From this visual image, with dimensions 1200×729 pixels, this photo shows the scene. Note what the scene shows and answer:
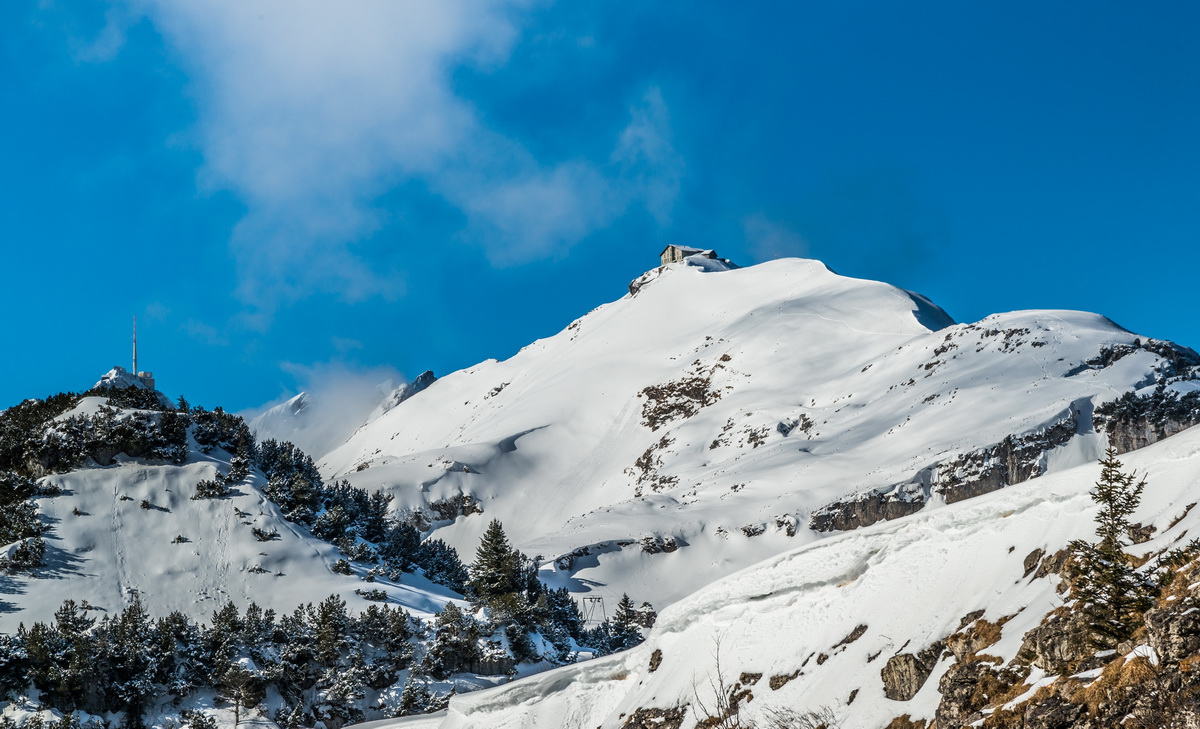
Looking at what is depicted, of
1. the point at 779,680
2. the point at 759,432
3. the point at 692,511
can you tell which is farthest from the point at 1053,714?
the point at 759,432

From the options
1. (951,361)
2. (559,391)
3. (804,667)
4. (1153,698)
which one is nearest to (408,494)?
(559,391)

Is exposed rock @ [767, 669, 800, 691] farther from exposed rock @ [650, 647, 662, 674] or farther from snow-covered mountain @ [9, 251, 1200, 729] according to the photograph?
exposed rock @ [650, 647, 662, 674]

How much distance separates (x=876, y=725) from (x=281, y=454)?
58167 millimetres

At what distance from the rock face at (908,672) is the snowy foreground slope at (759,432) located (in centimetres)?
8838

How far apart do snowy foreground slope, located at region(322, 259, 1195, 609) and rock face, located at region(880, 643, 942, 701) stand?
290 feet

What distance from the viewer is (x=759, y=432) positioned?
461ft

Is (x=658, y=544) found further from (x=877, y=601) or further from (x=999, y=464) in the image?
(x=877, y=601)

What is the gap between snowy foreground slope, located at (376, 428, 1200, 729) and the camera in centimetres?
1620

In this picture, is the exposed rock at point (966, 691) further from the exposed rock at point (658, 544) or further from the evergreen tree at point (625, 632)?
the exposed rock at point (658, 544)

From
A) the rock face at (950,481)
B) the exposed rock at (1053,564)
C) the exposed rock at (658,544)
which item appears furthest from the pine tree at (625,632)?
the exposed rock at (1053,564)

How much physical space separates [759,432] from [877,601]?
401ft

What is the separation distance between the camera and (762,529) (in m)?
111

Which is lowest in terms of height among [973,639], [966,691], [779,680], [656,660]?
[966,691]

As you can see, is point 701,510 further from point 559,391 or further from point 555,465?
point 559,391
